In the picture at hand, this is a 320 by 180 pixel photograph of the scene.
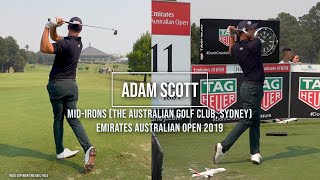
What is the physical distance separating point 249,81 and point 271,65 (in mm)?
2518

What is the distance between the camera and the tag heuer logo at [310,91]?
641 centimetres

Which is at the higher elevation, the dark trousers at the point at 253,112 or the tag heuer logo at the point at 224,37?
the tag heuer logo at the point at 224,37

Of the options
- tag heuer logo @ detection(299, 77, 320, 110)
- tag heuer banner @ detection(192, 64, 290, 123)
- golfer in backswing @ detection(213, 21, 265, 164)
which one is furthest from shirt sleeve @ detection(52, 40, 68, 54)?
tag heuer logo @ detection(299, 77, 320, 110)

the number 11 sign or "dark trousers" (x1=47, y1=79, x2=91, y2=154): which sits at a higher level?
the number 11 sign

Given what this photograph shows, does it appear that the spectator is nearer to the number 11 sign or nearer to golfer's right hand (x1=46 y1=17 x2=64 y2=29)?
the number 11 sign

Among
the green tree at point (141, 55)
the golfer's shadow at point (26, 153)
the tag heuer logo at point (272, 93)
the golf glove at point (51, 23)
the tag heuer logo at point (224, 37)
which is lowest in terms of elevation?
the golfer's shadow at point (26, 153)

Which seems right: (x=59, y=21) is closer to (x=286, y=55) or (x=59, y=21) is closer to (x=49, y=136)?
(x=49, y=136)

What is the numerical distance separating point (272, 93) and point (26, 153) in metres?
4.14

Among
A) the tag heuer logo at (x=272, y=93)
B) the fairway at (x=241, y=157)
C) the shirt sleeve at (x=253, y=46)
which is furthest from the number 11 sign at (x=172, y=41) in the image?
the tag heuer logo at (x=272, y=93)

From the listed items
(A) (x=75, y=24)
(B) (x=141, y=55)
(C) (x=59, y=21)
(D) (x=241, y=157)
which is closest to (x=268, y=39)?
(D) (x=241, y=157)

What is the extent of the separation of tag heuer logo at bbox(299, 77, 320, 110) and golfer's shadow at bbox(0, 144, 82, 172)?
14.1 ft

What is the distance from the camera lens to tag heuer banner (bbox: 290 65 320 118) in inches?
251

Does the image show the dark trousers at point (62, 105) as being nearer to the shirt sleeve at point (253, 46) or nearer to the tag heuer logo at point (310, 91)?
the shirt sleeve at point (253, 46)

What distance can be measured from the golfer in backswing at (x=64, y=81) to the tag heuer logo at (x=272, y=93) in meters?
3.62
